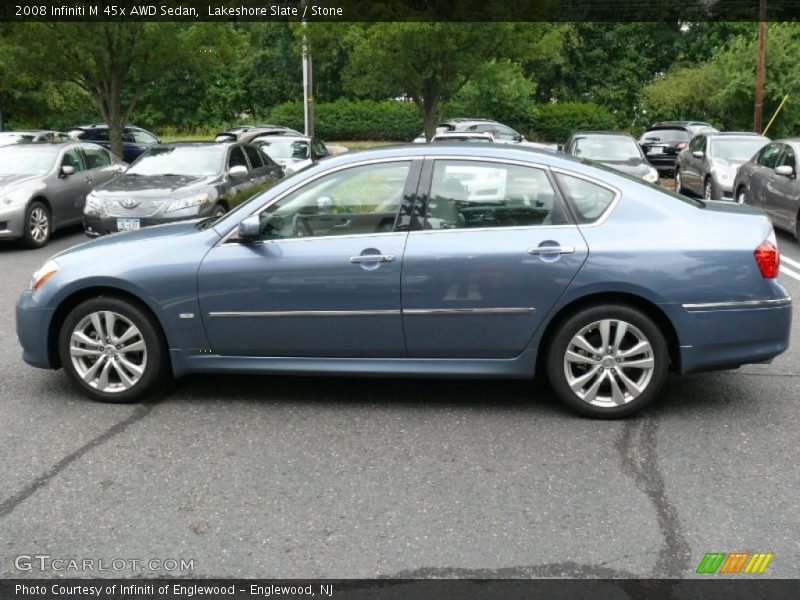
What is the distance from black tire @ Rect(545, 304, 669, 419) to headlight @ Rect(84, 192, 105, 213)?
8502 millimetres

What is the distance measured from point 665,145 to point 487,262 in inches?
939

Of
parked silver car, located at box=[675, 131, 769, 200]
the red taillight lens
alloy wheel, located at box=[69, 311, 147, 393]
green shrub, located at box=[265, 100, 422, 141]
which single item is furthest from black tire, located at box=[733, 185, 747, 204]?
green shrub, located at box=[265, 100, 422, 141]

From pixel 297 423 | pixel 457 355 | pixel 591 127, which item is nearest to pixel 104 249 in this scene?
pixel 297 423

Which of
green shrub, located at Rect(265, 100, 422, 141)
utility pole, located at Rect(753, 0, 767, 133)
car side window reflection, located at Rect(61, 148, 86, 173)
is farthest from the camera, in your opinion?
green shrub, located at Rect(265, 100, 422, 141)

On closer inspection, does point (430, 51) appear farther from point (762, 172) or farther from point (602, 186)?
point (602, 186)

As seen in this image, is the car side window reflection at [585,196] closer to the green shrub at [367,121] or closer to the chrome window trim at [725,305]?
the chrome window trim at [725,305]

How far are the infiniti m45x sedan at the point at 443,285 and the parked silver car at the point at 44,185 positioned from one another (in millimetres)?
7781

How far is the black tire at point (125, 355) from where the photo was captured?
5.57m

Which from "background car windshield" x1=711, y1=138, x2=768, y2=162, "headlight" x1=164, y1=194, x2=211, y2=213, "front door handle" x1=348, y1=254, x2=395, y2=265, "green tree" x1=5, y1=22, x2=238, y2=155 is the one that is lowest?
"headlight" x1=164, y1=194, x2=211, y2=213

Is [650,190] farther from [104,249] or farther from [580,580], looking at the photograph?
[104,249]

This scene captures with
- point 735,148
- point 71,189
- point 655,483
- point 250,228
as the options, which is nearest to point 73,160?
point 71,189

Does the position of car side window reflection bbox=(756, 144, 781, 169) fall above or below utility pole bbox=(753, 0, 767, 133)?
below

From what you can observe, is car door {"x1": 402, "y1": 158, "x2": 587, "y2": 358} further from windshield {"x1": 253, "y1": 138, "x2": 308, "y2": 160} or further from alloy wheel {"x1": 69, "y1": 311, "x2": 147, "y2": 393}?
windshield {"x1": 253, "y1": 138, "x2": 308, "y2": 160}

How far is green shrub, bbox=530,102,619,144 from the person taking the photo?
4666 centimetres
